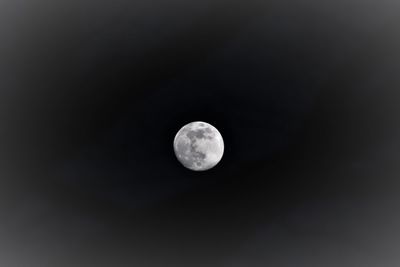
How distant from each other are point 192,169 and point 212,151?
3.37 feet

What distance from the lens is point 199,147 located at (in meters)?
7.72

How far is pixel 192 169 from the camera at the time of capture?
26.5ft

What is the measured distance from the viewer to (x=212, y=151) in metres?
7.83

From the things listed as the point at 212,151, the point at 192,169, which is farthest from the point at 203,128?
the point at 192,169

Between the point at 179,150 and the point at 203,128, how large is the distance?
46.8 inches

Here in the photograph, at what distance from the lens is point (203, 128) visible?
8.07 metres

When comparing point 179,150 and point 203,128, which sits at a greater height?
point 203,128

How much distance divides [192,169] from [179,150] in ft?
2.87

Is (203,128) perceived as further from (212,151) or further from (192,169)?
(192,169)

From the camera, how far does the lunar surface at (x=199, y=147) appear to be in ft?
25.3

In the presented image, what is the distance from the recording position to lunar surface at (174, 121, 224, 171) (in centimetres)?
772

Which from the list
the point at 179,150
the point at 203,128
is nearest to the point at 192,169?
the point at 179,150

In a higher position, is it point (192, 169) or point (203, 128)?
point (203, 128)

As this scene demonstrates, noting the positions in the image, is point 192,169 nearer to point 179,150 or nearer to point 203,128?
point 179,150
